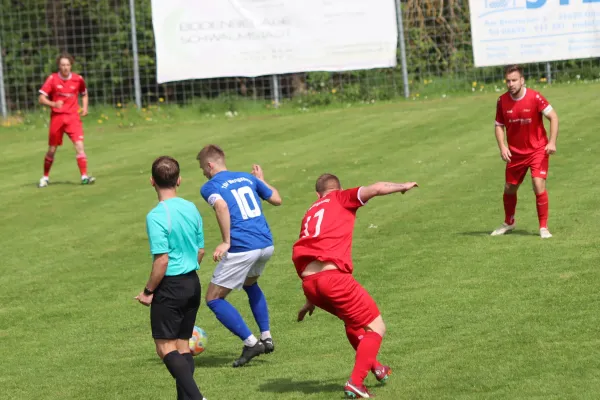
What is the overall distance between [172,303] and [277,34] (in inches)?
750

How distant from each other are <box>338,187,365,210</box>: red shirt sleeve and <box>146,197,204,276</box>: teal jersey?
3.73ft

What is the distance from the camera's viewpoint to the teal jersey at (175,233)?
7.77 m

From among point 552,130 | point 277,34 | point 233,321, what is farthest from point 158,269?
point 277,34

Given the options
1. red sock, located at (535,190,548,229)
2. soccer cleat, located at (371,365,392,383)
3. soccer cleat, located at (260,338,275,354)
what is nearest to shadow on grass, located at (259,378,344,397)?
soccer cleat, located at (371,365,392,383)

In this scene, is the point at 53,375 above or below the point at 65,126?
below

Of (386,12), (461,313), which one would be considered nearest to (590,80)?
(386,12)

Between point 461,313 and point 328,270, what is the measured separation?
2.79m

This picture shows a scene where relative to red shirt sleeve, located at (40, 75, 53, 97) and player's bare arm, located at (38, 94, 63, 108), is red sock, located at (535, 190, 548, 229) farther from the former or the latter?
red shirt sleeve, located at (40, 75, 53, 97)

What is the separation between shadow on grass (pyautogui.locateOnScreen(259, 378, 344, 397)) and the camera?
8547 mm

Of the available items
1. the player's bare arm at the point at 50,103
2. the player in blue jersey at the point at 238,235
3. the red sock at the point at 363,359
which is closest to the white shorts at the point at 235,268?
the player in blue jersey at the point at 238,235

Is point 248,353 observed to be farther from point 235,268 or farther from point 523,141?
point 523,141

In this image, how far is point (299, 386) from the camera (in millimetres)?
8773

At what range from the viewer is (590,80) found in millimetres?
26484

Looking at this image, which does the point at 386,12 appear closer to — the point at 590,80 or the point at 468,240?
the point at 590,80
